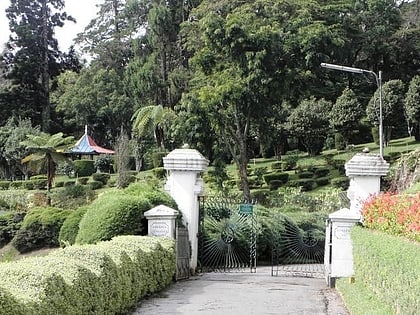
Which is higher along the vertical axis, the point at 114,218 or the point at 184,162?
the point at 184,162

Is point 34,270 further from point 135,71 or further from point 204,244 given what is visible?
point 135,71

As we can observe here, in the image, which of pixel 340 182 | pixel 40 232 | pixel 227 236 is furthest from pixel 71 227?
pixel 340 182

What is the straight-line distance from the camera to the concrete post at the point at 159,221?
1213 centimetres

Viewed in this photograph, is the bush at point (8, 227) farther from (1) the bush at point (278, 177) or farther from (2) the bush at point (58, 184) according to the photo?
(2) the bush at point (58, 184)

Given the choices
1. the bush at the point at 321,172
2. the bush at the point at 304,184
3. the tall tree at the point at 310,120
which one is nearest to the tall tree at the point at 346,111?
the tall tree at the point at 310,120

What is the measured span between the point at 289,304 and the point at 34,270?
5052 mm

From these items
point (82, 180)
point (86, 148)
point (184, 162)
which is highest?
point (86, 148)

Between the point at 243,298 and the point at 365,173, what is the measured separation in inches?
167

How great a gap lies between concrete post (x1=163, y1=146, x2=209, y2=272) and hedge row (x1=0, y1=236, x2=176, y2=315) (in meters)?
2.55

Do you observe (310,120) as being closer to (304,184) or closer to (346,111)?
(346,111)

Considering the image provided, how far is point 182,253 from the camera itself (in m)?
13.4

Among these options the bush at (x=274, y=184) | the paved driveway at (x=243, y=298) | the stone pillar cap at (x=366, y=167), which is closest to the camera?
the paved driveway at (x=243, y=298)

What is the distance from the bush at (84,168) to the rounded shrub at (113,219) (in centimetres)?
3234

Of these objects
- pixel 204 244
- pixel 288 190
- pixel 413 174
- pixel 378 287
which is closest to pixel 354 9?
pixel 288 190
